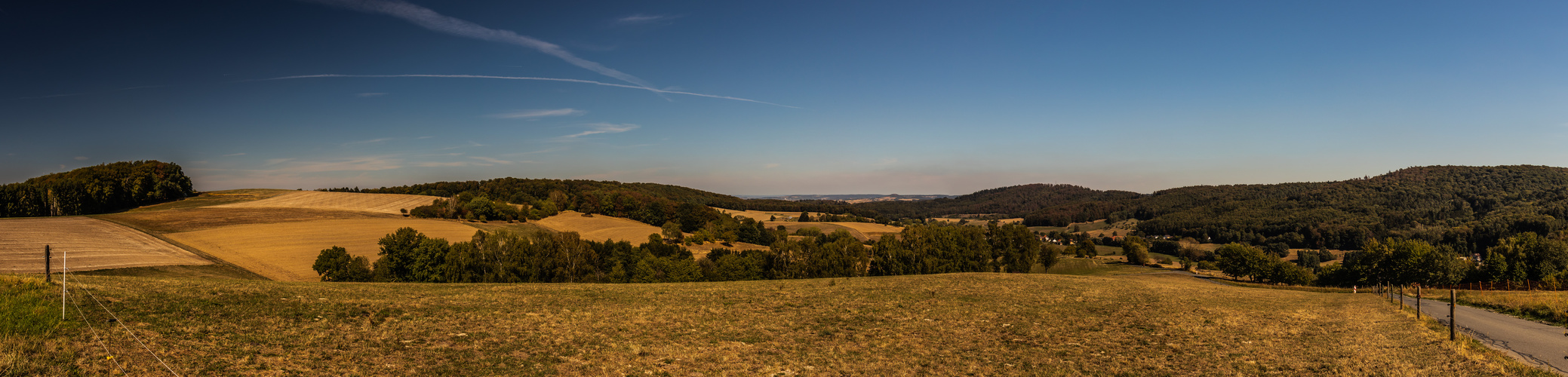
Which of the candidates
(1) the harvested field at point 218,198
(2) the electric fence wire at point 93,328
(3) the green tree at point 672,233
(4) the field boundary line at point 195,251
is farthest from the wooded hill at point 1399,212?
(1) the harvested field at point 218,198

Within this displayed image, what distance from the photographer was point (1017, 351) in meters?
14.9

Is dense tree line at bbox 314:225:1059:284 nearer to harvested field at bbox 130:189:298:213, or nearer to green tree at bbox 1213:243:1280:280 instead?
green tree at bbox 1213:243:1280:280

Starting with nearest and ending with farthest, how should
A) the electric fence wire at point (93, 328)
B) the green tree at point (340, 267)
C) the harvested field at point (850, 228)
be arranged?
the electric fence wire at point (93, 328)
the green tree at point (340, 267)
the harvested field at point (850, 228)

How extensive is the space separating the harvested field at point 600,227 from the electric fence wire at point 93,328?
6621 cm

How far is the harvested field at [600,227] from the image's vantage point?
83000 mm

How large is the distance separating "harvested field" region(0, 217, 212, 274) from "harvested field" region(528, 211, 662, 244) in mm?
41774

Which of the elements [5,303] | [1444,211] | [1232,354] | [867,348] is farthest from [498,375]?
[1444,211]

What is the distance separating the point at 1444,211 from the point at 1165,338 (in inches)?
8644

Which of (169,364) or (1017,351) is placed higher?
(169,364)

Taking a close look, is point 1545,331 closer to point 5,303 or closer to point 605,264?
point 5,303

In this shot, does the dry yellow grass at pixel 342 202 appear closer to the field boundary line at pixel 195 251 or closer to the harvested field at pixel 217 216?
the harvested field at pixel 217 216

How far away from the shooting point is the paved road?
49.4 ft

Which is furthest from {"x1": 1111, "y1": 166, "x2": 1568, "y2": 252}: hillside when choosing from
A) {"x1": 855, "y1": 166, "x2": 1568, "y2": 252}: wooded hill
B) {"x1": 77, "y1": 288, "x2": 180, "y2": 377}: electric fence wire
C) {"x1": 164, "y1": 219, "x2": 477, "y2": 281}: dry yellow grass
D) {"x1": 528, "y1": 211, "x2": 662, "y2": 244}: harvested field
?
{"x1": 164, "y1": 219, "x2": 477, "y2": 281}: dry yellow grass

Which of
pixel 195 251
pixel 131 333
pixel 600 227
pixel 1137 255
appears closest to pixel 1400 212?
pixel 1137 255
